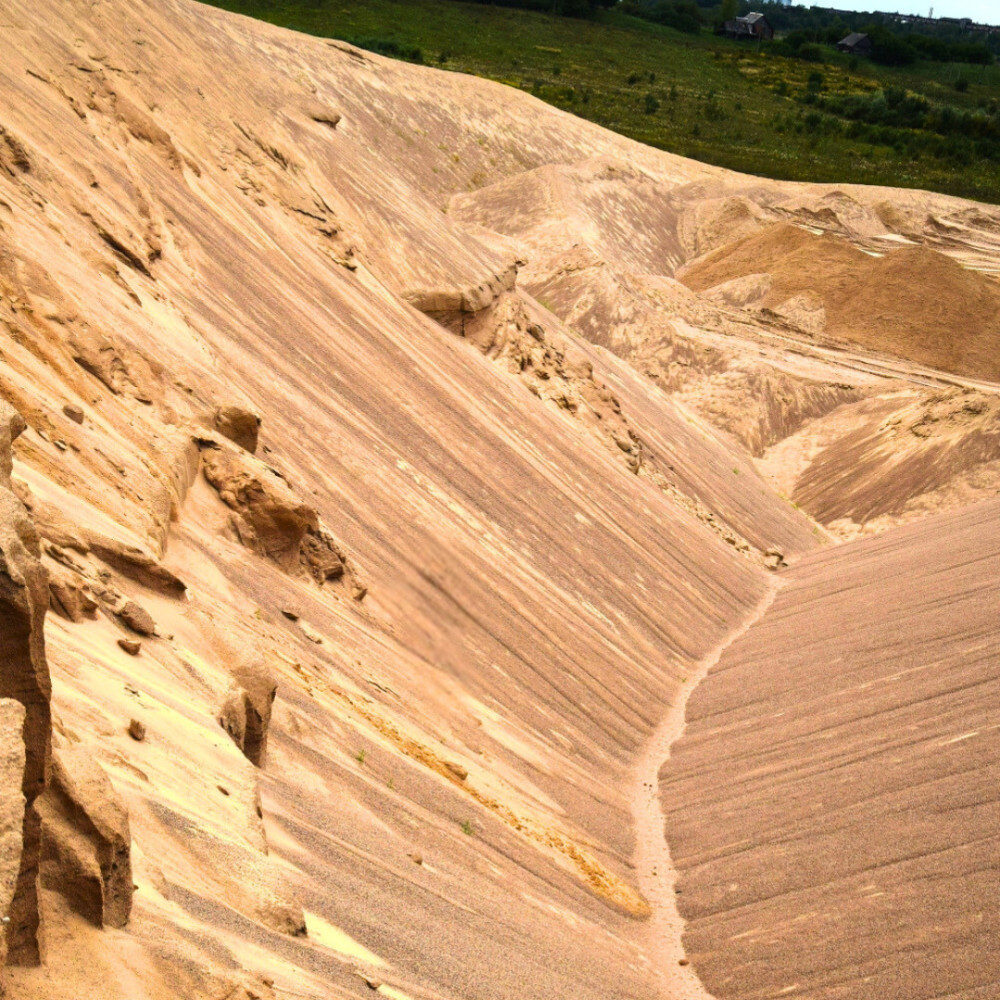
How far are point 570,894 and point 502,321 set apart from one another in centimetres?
1638

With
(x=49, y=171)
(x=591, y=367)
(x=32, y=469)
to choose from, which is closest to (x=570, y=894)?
(x=32, y=469)

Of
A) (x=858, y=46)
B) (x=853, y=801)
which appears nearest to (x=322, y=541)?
(x=853, y=801)

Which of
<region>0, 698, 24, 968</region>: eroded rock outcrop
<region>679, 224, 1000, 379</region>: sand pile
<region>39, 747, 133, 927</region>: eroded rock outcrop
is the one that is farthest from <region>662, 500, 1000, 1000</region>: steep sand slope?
<region>679, 224, 1000, 379</region>: sand pile

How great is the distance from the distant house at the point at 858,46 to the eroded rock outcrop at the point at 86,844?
120435 millimetres

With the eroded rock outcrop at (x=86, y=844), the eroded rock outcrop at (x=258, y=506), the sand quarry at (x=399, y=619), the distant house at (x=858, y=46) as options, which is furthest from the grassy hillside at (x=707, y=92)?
the eroded rock outcrop at (x=86, y=844)

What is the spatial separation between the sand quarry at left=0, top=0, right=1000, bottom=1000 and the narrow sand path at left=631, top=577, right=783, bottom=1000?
55 mm

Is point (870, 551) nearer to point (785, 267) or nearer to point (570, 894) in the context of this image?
point (570, 894)

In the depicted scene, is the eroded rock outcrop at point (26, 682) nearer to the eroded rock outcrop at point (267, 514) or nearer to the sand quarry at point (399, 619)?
the sand quarry at point (399, 619)

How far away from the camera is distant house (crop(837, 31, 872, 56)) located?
4587 inches

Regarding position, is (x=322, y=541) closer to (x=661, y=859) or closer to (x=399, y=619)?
(x=661, y=859)

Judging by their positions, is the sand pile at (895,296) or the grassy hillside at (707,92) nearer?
the sand pile at (895,296)

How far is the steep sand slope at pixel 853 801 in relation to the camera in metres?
11.1

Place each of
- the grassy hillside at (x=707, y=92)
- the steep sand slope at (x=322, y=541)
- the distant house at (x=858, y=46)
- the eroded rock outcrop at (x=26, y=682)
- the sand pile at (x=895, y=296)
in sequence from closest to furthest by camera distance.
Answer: the eroded rock outcrop at (x=26, y=682) → the steep sand slope at (x=322, y=541) → the sand pile at (x=895, y=296) → the grassy hillside at (x=707, y=92) → the distant house at (x=858, y=46)

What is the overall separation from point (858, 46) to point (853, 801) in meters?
114
